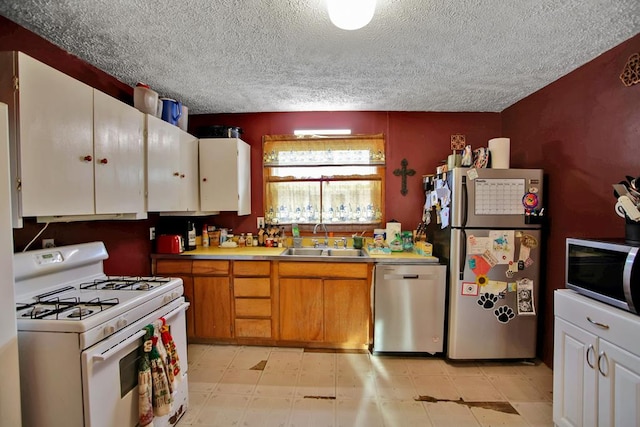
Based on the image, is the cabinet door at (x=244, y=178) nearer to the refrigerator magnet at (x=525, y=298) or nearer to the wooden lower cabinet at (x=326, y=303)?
the wooden lower cabinet at (x=326, y=303)

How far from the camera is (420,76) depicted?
216cm

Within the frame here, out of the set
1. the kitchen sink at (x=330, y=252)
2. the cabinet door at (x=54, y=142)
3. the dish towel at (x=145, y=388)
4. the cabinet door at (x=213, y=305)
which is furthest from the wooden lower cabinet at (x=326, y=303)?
the cabinet door at (x=54, y=142)

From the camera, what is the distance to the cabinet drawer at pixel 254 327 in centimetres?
260

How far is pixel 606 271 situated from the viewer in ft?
4.58

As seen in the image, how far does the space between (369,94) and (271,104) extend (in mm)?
998

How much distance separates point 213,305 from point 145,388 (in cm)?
122

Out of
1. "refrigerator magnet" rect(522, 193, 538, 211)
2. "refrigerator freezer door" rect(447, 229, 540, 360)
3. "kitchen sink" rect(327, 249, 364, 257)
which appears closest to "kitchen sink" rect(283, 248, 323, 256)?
"kitchen sink" rect(327, 249, 364, 257)

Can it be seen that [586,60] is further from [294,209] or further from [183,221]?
[183,221]

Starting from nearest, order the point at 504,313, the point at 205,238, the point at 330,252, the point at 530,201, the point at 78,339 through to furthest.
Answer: the point at 78,339 → the point at 530,201 → the point at 504,313 → the point at 330,252 → the point at 205,238

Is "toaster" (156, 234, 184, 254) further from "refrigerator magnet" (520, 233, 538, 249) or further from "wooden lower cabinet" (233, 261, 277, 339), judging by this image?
"refrigerator magnet" (520, 233, 538, 249)

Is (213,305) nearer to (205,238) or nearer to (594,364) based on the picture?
(205,238)

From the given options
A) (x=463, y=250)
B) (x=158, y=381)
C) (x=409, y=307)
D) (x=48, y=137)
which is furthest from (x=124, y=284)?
(x=463, y=250)

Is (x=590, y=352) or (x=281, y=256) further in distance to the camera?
(x=281, y=256)

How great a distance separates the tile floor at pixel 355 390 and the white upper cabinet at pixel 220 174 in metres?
1.44
